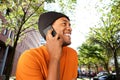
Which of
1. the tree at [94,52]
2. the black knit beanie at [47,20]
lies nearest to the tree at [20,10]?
the black knit beanie at [47,20]

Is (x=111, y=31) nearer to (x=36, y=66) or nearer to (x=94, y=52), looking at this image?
(x=94, y=52)

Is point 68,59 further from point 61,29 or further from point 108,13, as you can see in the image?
point 108,13

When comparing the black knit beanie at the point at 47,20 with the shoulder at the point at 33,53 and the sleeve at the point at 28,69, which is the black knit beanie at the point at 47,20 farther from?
the sleeve at the point at 28,69

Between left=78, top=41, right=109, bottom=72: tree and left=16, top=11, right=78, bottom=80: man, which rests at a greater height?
left=78, top=41, right=109, bottom=72: tree

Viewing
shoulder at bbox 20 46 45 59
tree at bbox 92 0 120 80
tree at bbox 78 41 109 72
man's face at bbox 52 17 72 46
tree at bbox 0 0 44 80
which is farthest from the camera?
tree at bbox 78 41 109 72

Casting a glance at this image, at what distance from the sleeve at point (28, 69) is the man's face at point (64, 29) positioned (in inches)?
9.8

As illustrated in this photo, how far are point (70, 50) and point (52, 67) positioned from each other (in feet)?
1.78

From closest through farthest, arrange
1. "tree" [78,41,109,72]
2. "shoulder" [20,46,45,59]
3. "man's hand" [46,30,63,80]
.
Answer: "man's hand" [46,30,63,80] < "shoulder" [20,46,45,59] < "tree" [78,41,109,72]

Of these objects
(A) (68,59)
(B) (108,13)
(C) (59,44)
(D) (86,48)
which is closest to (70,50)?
(A) (68,59)

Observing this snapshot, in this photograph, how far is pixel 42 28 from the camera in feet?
4.74

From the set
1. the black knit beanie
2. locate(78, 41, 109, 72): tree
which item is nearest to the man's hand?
the black knit beanie

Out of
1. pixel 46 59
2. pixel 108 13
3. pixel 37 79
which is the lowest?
pixel 37 79

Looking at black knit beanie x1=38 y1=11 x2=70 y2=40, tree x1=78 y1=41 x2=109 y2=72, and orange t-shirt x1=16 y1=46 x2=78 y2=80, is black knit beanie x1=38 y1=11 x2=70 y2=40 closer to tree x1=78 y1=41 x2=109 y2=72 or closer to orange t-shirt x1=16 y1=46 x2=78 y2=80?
orange t-shirt x1=16 y1=46 x2=78 y2=80

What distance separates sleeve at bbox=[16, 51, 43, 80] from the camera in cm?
120
